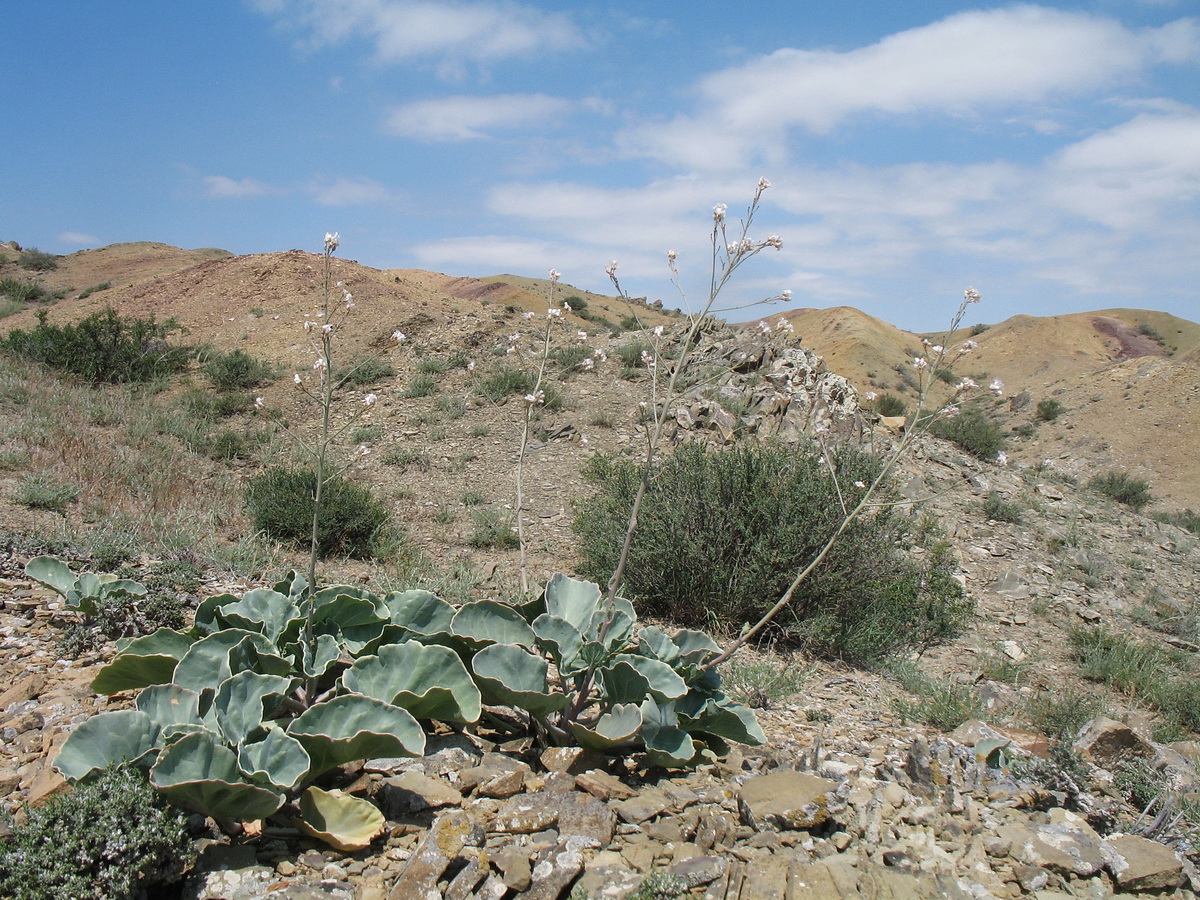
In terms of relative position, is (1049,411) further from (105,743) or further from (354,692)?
(105,743)

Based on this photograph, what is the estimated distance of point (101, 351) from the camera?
12141 mm

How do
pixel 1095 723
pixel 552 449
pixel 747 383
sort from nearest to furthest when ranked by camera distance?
pixel 1095 723, pixel 552 449, pixel 747 383

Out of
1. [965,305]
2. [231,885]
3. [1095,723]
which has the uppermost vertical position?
[965,305]

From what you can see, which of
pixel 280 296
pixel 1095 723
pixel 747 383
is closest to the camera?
pixel 1095 723

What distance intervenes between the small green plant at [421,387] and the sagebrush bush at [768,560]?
22.3 ft

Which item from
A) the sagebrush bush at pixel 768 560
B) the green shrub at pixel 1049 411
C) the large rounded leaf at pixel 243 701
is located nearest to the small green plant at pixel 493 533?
the sagebrush bush at pixel 768 560

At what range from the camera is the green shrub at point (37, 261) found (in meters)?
29.0

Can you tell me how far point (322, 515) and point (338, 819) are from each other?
484 centimetres

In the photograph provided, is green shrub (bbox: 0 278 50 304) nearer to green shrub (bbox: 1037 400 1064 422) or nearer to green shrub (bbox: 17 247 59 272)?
green shrub (bbox: 17 247 59 272)

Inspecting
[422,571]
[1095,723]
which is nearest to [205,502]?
[422,571]

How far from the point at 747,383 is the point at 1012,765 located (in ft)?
27.9

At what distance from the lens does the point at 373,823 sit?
2047 millimetres

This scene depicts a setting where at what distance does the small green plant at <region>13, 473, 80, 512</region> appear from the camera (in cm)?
569

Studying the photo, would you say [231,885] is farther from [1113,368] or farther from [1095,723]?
[1113,368]
